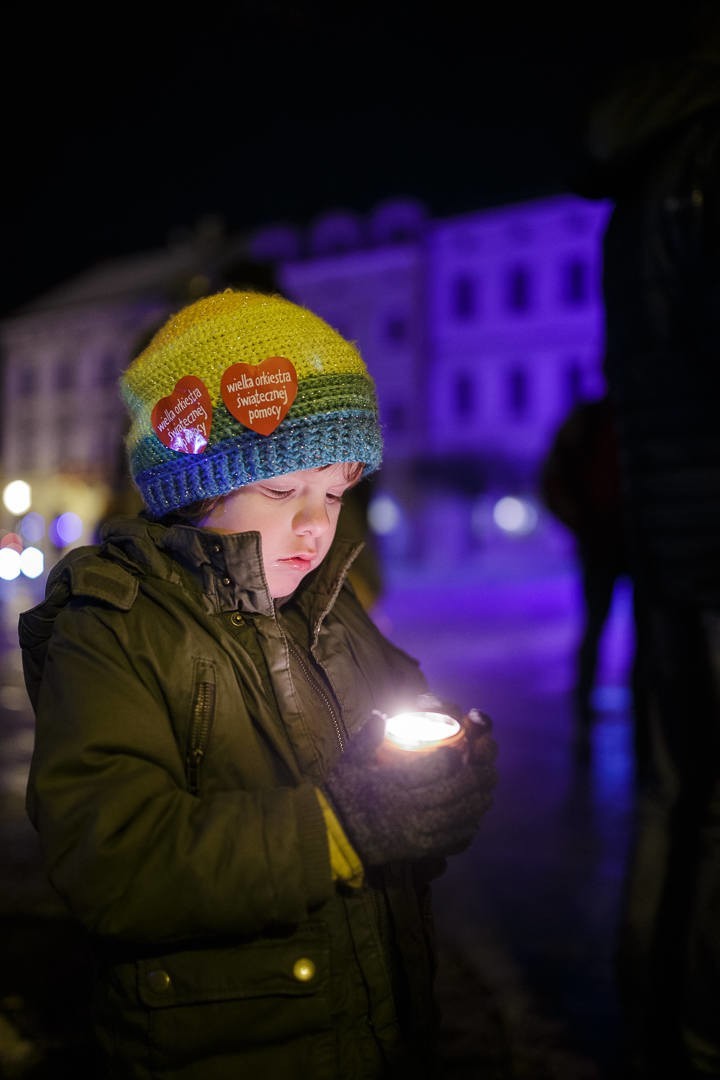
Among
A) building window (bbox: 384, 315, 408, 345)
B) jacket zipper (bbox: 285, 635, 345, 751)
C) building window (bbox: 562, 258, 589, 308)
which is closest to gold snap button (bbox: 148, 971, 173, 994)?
jacket zipper (bbox: 285, 635, 345, 751)

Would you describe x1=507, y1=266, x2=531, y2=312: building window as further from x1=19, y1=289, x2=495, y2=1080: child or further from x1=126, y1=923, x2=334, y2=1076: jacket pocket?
x1=126, y1=923, x2=334, y2=1076: jacket pocket

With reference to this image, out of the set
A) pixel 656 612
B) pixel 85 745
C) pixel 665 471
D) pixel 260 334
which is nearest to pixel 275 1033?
pixel 85 745

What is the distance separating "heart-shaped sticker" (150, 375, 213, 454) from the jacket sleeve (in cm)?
46

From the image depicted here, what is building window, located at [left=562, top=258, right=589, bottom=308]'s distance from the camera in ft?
97.9

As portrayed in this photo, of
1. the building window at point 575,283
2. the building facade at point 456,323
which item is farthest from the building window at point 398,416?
the building window at point 575,283

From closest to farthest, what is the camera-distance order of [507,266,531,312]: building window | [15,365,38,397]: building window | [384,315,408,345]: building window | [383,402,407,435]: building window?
[507,266,531,312]: building window, [384,315,408,345]: building window, [383,402,407,435]: building window, [15,365,38,397]: building window

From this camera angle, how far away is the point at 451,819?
129 centimetres

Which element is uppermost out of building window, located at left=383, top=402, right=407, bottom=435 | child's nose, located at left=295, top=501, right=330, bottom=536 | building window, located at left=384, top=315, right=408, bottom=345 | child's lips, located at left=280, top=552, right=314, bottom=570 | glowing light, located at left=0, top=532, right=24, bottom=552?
building window, located at left=384, top=315, right=408, bottom=345

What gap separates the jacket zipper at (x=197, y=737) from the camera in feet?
4.51

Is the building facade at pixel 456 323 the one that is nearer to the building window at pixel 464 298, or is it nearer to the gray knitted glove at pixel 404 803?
the building window at pixel 464 298

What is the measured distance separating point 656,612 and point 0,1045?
2086mm

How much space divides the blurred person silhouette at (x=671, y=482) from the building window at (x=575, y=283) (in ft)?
97.2

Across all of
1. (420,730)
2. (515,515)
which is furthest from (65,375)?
(420,730)

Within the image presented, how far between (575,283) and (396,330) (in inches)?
267
